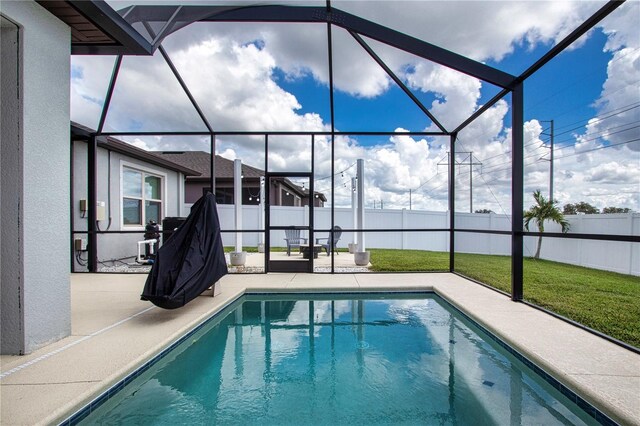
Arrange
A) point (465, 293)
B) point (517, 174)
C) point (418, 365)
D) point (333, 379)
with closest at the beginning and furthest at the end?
point (333, 379) → point (418, 365) → point (517, 174) → point (465, 293)

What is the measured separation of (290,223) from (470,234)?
5973mm

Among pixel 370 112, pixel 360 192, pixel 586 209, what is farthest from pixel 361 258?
pixel 586 209

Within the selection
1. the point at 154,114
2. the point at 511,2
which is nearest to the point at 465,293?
the point at 511,2

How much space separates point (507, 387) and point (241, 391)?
6.73 feet

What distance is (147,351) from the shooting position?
2.76 metres

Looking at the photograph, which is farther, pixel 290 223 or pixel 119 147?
pixel 290 223

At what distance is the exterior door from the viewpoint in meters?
6.52

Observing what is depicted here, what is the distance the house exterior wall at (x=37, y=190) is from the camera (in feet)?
8.34

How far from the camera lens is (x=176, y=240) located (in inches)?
161

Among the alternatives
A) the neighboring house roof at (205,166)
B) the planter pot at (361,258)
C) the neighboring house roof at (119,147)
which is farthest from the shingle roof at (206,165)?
the planter pot at (361,258)

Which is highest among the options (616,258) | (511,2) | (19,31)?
(511,2)

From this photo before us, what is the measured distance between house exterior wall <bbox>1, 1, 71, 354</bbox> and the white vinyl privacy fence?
5905 mm

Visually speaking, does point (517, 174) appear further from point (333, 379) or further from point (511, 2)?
point (333, 379)

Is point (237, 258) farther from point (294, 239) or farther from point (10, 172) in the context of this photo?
point (10, 172)
